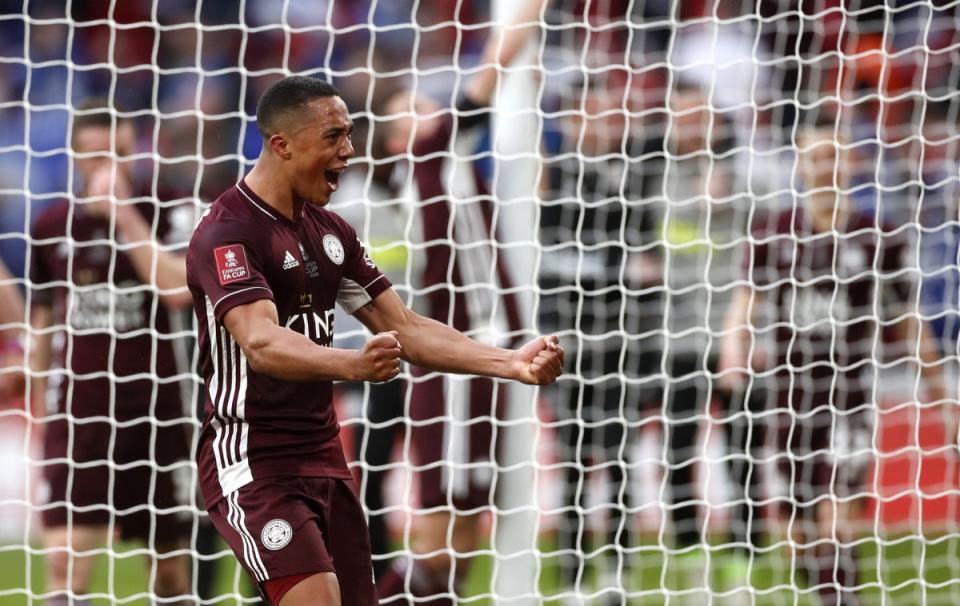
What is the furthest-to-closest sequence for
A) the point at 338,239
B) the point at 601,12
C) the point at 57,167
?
the point at 57,167
the point at 601,12
the point at 338,239

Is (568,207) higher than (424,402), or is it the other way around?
(568,207)

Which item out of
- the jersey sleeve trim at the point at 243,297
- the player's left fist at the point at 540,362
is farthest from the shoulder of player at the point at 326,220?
the player's left fist at the point at 540,362

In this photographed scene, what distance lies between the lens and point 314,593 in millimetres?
3164

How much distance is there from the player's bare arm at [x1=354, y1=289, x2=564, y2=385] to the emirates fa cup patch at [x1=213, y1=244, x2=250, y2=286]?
0.54 m

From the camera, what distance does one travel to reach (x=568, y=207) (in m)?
5.37

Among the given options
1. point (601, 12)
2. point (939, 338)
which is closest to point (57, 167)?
point (601, 12)

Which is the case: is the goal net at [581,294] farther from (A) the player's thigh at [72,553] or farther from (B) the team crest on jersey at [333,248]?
(B) the team crest on jersey at [333,248]

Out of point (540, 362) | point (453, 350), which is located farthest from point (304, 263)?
point (540, 362)

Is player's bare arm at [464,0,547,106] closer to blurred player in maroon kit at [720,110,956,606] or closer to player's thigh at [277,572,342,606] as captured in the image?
blurred player in maroon kit at [720,110,956,606]

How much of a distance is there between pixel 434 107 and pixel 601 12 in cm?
86

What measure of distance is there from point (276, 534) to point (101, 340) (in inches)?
81.6

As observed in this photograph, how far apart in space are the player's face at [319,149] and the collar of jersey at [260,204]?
0.07 metres

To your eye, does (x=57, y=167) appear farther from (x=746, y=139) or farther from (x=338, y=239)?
(x=338, y=239)

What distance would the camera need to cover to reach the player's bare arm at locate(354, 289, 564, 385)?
10.9 feet
